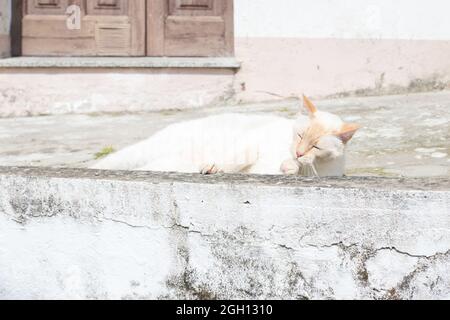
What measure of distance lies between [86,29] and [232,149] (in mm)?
4292

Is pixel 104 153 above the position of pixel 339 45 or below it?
below

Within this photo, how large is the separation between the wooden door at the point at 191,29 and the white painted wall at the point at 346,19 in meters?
0.25

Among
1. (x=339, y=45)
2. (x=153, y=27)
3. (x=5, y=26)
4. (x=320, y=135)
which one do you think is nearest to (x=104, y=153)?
(x=320, y=135)

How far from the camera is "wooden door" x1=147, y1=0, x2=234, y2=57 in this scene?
743 centimetres

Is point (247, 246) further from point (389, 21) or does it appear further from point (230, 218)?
point (389, 21)

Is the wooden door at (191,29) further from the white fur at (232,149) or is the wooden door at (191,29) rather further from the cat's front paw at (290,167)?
the cat's front paw at (290,167)

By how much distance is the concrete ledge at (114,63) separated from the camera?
7121mm

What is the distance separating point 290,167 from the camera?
3242mm

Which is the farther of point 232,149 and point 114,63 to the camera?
point 114,63

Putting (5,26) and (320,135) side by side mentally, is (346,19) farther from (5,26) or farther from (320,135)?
(320,135)

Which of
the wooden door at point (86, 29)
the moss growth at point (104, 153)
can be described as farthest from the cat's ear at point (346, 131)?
the wooden door at point (86, 29)

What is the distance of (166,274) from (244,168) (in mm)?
842

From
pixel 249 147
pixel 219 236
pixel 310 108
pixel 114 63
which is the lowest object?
pixel 219 236

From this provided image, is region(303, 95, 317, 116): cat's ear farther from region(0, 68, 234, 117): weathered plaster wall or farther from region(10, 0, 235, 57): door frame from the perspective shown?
region(10, 0, 235, 57): door frame
